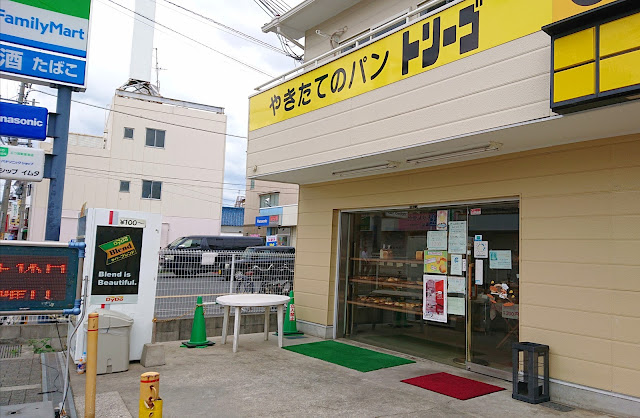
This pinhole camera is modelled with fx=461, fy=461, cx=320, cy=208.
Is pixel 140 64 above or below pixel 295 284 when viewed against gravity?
above

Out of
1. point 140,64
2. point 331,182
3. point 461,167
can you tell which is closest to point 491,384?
point 461,167

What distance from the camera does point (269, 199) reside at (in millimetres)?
37812

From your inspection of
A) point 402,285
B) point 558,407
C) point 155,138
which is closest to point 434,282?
point 402,285

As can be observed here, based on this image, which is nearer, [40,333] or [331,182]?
[40,333]

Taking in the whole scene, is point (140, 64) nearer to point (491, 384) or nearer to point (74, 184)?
point (74, 184)

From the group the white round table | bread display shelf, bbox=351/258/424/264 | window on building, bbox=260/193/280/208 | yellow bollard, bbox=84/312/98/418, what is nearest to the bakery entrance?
bread display shelf, bbox=351/258/424/264

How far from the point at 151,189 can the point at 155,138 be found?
2992 millimetres

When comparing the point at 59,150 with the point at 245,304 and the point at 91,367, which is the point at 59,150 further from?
the point at 245,304

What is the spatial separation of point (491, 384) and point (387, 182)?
142 inches

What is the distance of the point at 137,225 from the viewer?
6676 mm

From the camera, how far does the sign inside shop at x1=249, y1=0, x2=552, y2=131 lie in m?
4.83

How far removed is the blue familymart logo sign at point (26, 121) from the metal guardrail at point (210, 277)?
111 inches

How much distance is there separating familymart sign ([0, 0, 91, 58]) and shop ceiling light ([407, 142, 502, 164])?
16.4ft

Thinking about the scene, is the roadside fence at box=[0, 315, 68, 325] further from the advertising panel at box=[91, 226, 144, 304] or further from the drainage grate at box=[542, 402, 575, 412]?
the drainage grate at box=[542, 402, 575, 412]
